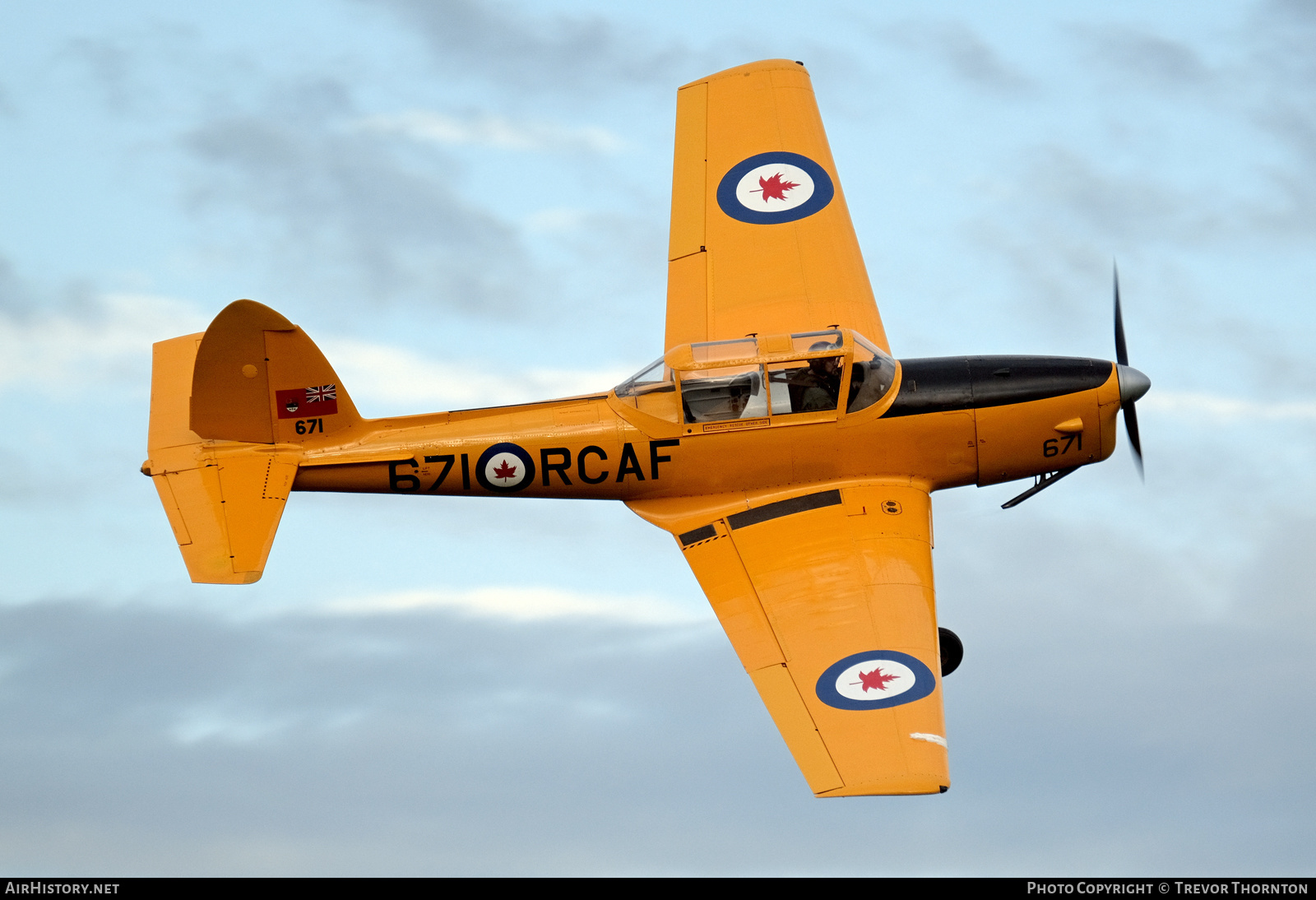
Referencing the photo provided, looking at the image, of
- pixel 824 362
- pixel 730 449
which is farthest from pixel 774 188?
pixel 730 449

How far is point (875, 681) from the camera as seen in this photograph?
13.1 m

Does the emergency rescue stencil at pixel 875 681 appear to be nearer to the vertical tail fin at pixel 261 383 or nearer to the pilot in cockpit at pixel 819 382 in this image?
the pilot in cockpit at pixel 819 382

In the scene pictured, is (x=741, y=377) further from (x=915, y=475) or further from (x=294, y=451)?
(x=294, y=451)

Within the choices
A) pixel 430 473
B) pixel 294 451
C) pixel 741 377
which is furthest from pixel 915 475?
pixel 294 451

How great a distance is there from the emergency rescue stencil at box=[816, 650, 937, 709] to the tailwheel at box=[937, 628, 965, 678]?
1.61 meters

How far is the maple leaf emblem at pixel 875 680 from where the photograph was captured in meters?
13.0

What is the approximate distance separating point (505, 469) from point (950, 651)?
4.56 m

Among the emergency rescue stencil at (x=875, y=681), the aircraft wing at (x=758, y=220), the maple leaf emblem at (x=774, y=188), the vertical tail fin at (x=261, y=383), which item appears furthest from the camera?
the maple leaf emblem at (x=774, y=188)

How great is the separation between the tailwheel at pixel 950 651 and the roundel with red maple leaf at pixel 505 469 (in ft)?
13.7

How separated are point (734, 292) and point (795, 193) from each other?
1.51 meters

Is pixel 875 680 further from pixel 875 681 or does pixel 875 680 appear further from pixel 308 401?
pixel 308 401

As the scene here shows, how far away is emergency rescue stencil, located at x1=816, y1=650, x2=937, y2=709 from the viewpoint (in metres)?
12.9

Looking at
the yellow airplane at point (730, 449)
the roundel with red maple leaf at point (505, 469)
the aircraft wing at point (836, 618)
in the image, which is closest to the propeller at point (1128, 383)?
the yellow airplane at point (730, 449)

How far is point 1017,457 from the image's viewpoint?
15.4 metres
